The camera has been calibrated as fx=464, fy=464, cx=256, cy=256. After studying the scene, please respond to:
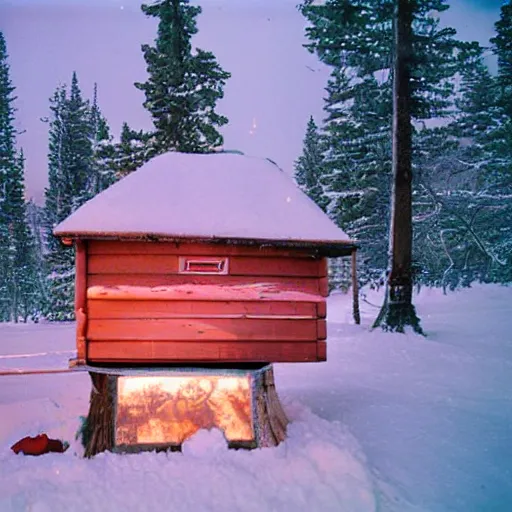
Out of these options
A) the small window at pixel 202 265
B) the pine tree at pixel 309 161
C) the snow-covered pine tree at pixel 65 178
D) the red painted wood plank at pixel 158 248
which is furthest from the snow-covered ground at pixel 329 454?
the pine tree at pixel 309 161

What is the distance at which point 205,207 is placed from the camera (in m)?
5.67

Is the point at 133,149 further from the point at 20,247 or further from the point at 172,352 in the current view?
the point at 20,247

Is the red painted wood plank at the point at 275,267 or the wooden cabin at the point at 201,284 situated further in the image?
the red painted wood plank at the point at 275,267

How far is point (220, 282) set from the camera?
5.59m

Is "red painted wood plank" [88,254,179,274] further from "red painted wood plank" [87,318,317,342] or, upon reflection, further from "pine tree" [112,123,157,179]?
"pine tree" [112,123,157,179]

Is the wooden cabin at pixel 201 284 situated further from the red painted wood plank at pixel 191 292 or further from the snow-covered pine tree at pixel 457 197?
the snow-covered pine tree at pixel 457 197

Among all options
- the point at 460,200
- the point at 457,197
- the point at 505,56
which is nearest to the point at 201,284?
the point at 457,197

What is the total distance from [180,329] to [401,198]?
902 centimetres

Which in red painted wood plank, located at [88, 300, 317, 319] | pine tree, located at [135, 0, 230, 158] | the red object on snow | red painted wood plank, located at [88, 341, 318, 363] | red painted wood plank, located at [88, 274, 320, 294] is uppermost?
pine tree, located at [135, 0, 230, 158]

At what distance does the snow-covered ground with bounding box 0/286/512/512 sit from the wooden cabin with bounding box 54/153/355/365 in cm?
118

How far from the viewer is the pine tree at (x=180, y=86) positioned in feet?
60.2

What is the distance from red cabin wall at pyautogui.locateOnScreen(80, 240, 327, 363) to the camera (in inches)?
217

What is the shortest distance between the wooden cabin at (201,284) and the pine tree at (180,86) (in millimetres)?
13301

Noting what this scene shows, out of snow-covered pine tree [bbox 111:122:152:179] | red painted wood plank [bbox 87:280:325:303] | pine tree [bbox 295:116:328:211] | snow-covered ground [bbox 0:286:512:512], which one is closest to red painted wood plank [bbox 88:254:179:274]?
red painted wood plank [bbox 87:280:325:303]
